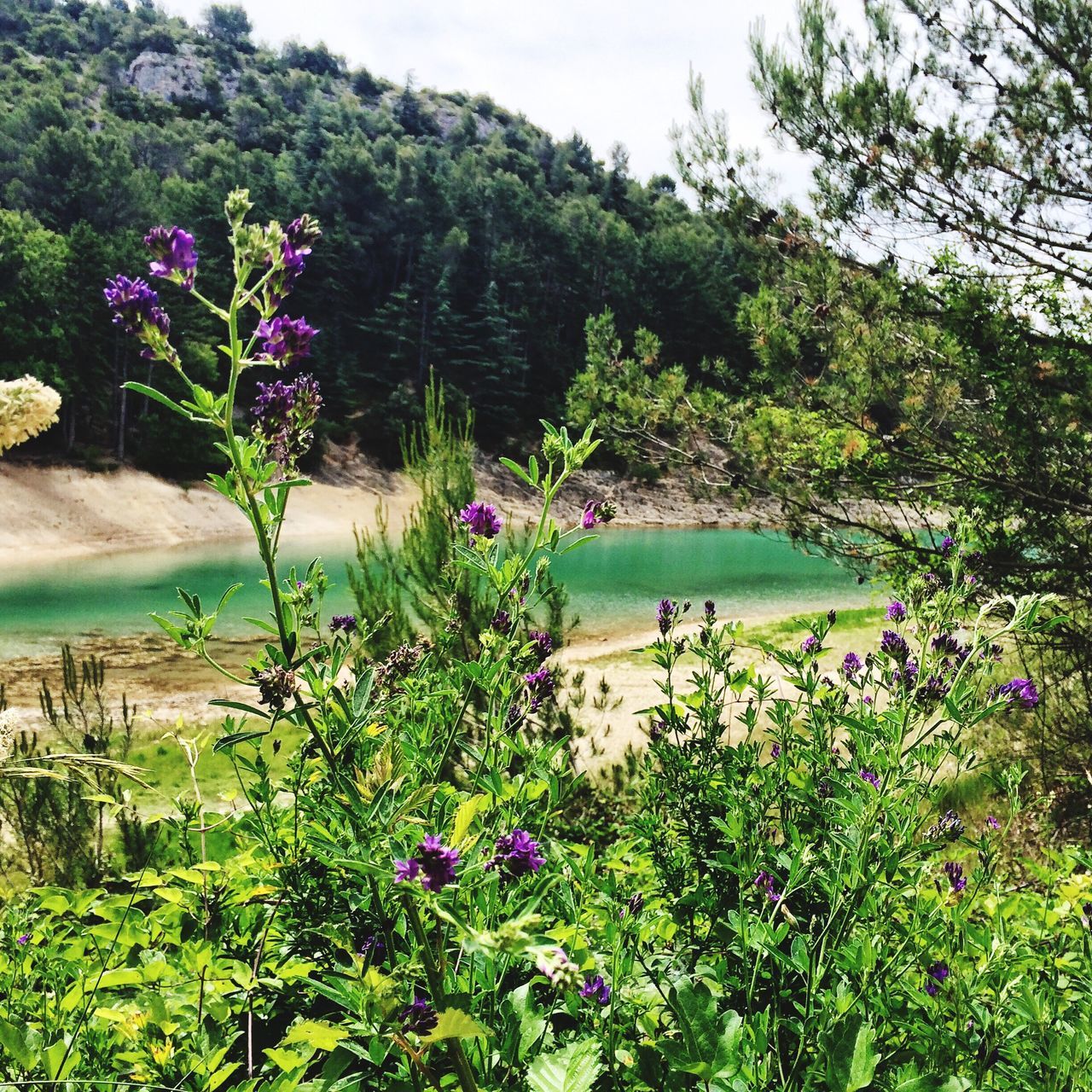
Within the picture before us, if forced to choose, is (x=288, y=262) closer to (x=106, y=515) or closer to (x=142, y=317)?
(x=142, y=317)

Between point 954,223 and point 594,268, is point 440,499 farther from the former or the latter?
point 594,268

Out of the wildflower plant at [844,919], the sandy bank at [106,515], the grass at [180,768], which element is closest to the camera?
the wildflower plant at [844,919]

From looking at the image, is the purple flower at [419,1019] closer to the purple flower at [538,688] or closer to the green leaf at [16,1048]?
the green leaf at [16,1048]

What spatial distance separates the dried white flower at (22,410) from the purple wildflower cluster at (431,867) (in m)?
1.11

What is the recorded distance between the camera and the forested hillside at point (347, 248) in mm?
31094

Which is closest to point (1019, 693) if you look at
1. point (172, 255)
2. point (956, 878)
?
point (956, 878)

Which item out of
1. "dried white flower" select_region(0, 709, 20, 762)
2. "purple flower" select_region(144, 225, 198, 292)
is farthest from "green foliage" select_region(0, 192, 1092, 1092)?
"dried white flower" select_region(0, 709, 20, 762)

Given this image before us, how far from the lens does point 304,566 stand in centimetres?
2077

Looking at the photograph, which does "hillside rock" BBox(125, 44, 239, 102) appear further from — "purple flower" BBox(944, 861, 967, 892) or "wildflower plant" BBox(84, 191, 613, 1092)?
"purple flower" BBox(944, 861, 967, 892)

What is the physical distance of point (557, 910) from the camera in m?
1.52

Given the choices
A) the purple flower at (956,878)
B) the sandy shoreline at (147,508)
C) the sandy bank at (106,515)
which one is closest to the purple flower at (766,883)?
the purple flower at (956,878)

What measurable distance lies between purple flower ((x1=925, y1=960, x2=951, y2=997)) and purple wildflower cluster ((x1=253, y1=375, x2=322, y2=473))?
1.51 m

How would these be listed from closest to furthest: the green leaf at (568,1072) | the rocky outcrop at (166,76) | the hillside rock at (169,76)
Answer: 1. the green leaf at (568,1072)
2. the hillside rock at (169,76)
3. the rocky outcrop at (166,76)

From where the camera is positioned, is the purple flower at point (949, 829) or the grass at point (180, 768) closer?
the purple flower at point (949, 829)
